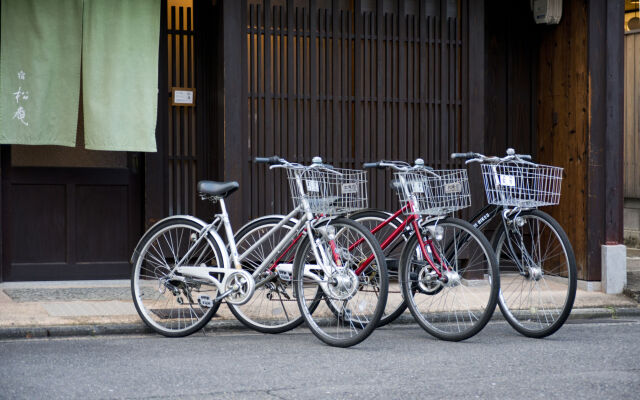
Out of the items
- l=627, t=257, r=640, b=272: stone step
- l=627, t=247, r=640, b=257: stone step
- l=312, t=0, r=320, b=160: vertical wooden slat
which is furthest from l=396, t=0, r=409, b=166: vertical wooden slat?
l=627, t=247, r=640, b=257: stone step

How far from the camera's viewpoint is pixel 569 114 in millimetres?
9922

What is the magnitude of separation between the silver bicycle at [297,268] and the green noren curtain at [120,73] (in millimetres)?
1969

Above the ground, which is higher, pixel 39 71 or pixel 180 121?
pixel 39 71

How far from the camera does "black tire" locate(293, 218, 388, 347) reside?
6.39 m

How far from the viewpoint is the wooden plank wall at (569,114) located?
9609 millimetres

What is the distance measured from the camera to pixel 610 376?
18.1 ft

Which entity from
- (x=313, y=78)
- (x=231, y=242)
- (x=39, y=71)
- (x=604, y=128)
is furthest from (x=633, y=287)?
(x=39, y=71)

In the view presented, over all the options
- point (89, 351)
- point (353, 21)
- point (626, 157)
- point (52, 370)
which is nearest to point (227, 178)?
point (353, 21)

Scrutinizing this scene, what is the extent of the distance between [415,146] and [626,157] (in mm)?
6002

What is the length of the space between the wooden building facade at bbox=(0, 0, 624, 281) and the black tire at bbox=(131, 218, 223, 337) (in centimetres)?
193

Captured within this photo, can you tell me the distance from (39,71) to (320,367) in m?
4.74

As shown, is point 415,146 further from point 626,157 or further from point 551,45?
point 626,157

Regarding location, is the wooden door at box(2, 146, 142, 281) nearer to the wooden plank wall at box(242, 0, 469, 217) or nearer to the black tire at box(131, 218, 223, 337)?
the wooden plank wall at box(242, 0, 469, 217)

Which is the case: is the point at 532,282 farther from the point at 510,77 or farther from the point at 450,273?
the point at 510,77
